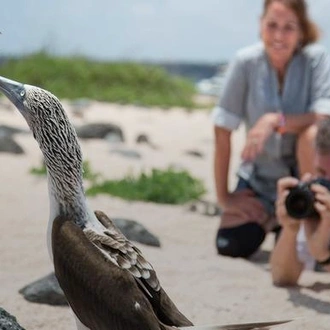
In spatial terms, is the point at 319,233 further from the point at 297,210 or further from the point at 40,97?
the point at 40,97

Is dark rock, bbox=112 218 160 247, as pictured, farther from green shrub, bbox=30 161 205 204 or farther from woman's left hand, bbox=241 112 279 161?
green shrub, bbox=30 161 205 204

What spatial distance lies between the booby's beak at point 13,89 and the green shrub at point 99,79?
14940mm

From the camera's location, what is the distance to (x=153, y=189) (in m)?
7.70

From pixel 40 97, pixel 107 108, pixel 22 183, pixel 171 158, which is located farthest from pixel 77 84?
pixel 40 97

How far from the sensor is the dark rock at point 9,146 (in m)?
9.55

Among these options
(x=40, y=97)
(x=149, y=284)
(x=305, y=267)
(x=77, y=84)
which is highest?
(x=40, y=97)

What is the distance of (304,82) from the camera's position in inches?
233

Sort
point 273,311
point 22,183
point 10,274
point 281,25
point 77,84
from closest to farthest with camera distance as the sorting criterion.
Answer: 1. point 273,311
2. point 10,274
3. point 281,25
4. point 22,183
5. point 77,84

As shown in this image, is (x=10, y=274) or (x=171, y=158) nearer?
(x=10, y=274)

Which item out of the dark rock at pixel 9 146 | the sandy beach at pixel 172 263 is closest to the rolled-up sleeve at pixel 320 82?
the sandy beach at pixel 172 263

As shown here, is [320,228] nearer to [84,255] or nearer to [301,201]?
[301,201]

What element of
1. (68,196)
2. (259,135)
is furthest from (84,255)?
(259,135)

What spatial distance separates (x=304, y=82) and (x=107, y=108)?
11.4 metres

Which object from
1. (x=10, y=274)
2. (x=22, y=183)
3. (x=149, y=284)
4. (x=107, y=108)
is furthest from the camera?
(x=107, y=108)
